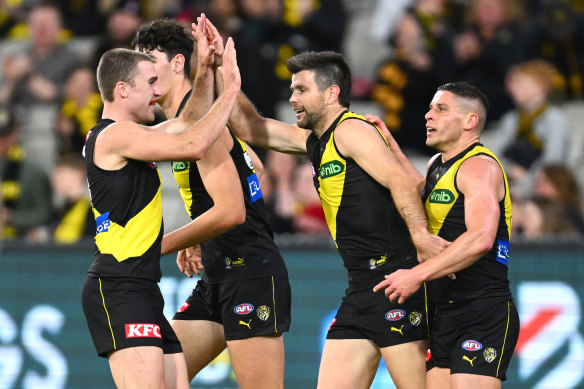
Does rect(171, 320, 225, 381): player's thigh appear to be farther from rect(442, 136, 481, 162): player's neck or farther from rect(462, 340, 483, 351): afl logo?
rect(442, 136, 481, 162): player's neck

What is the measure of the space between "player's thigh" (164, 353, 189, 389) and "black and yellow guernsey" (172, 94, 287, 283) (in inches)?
32.0

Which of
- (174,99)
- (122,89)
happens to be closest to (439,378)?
(174,99)

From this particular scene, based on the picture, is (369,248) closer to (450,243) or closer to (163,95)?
(450,243)

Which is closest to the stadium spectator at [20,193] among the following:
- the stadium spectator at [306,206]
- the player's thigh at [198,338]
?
the stadium spectator at [306,206]

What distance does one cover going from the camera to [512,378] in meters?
9.06

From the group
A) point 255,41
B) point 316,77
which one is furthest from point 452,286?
point 255,41

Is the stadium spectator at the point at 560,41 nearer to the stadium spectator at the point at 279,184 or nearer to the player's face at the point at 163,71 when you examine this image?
the stadium spectator at the point at 279,184

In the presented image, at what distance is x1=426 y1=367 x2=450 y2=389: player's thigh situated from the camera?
243 inches

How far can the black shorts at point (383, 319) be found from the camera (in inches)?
247

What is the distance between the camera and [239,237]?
650 cm

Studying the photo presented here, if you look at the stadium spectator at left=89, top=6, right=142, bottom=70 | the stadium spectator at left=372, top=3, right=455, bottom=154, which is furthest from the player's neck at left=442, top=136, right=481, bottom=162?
the stadium spectator at left=89, top=6, right=142, bottom=70

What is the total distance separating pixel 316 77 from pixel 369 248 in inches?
47.7

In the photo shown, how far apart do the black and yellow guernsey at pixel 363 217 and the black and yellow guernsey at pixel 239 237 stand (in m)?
0.50

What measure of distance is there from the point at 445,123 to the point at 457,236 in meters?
0.75
